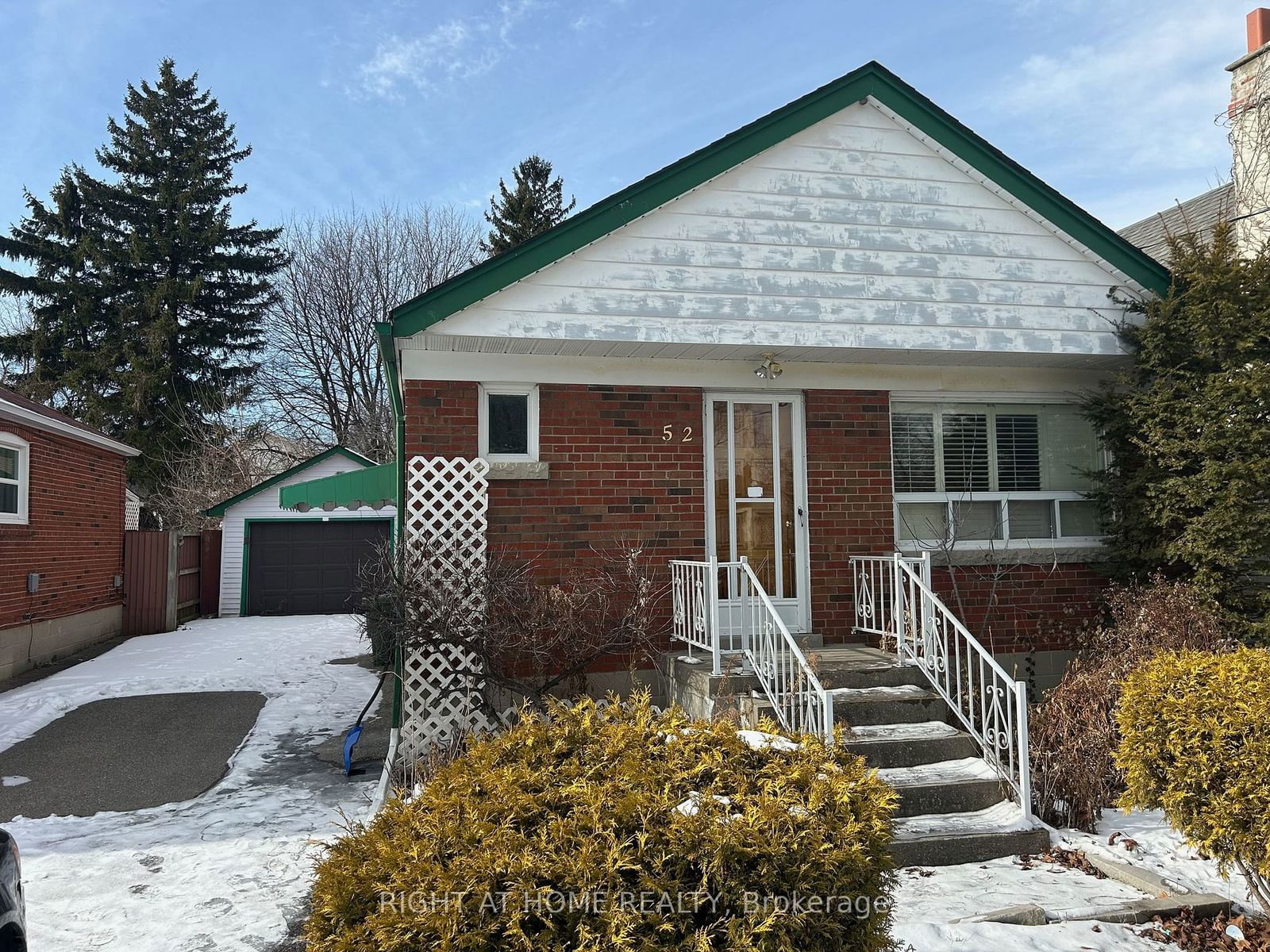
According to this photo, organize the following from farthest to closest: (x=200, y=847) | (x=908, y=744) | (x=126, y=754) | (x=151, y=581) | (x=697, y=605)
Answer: (x=151, y=581) < (x=126, y=754) < (x=697, y=605) < (x=908, y=744) < (x=200, y=847)

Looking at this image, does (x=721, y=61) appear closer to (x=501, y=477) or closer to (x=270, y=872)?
(x=501, y=477)

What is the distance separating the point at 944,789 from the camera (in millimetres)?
5035

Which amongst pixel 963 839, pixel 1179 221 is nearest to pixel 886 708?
pixel 963 839

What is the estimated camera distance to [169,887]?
180 inches

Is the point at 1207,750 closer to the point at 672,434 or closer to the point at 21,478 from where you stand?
the point at 672,434

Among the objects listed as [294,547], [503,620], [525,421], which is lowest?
[503,620]

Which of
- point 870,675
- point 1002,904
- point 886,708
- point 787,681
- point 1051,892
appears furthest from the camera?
point 870,675

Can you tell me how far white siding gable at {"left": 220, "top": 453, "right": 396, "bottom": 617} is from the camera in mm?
18219

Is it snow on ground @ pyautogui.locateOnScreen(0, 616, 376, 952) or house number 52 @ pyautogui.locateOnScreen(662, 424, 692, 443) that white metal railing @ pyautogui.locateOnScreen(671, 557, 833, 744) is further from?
snow on ground @ pyautogui.locateOnScreen(0, 616, 376, 952)

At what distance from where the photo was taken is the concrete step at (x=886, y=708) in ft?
18.6

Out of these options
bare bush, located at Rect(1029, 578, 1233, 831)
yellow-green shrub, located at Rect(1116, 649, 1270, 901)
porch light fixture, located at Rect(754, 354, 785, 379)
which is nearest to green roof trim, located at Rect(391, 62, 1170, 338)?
porch light fixture, located at Rect(754, 354, 785, 379)

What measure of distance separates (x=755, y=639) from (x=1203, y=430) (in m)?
4.45

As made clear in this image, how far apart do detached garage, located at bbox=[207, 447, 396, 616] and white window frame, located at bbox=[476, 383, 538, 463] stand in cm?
1184

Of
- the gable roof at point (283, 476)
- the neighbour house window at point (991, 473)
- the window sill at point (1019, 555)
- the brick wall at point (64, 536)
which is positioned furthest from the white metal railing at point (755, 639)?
the gable roof at point (283, 476)
